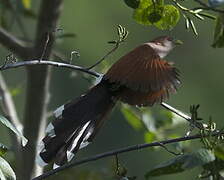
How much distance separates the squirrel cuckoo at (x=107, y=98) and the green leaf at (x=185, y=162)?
607mm

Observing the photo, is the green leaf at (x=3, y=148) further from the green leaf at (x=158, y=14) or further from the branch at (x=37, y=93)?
the branch at (x=37, y=93)

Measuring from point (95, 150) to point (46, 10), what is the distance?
3.49 meters

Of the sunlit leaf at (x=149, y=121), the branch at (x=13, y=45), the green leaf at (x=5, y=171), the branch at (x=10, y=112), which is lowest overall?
the branch at (x=10, y=112)

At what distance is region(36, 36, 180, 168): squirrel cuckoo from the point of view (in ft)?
6.48

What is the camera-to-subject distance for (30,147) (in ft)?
8.61

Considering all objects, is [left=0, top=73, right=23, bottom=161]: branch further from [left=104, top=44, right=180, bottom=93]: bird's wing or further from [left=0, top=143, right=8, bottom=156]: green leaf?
[left=0, top=143, right=8, bottom=156]: green leaf

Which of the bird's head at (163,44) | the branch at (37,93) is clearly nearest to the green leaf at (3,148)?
the bird's head at (163,44)

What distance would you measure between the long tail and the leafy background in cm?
378

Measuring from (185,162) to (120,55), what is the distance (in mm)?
6409

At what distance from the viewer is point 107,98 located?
2.21m

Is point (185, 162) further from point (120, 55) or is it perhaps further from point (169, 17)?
point (120, 55)

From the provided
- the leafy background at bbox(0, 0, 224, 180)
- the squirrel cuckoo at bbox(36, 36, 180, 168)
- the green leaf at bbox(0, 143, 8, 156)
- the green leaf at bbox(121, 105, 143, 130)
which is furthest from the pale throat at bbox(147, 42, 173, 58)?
the leafy background at bbox(0, 0, 224, 180)

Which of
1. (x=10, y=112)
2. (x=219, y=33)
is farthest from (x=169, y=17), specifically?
(x=10, y=112)

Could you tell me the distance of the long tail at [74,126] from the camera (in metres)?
1.97
